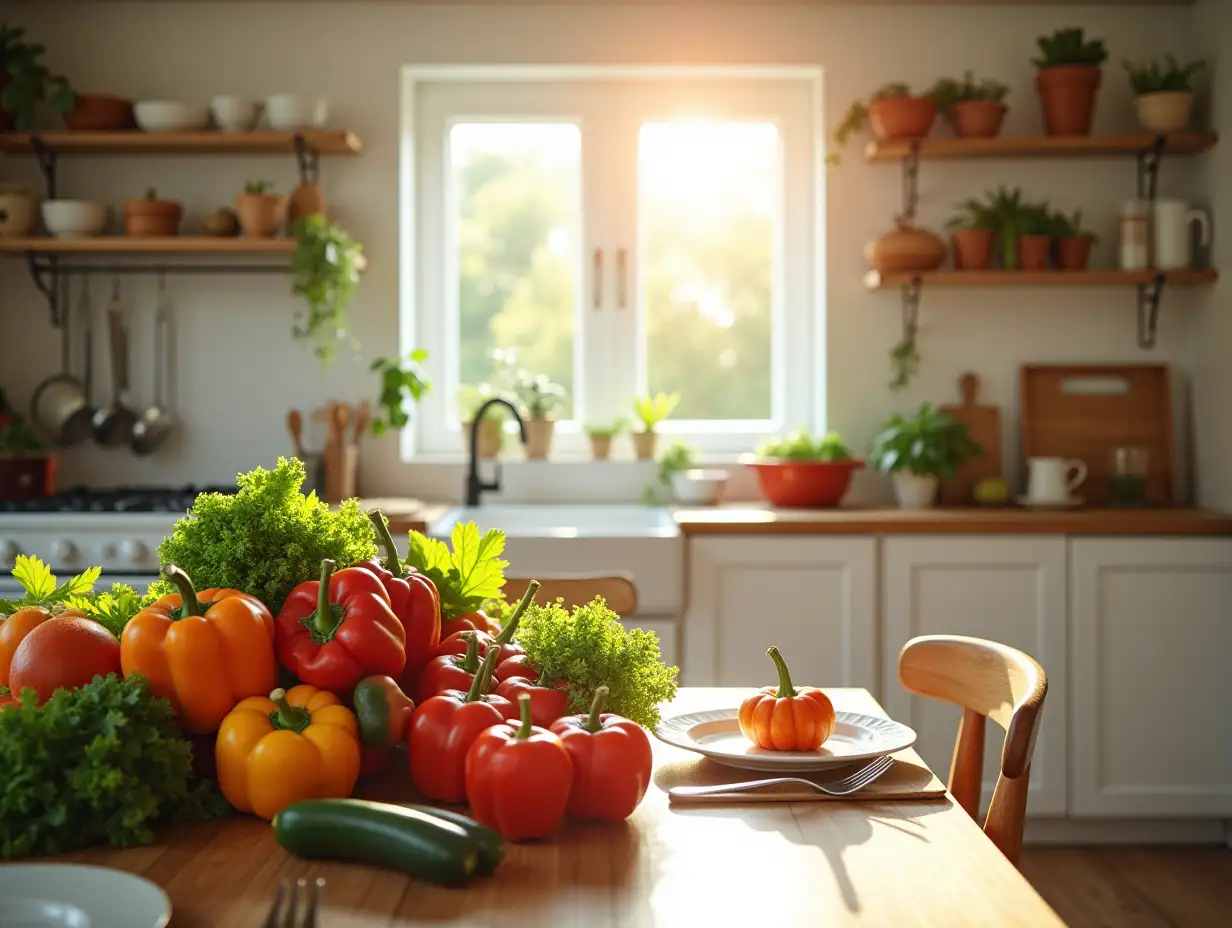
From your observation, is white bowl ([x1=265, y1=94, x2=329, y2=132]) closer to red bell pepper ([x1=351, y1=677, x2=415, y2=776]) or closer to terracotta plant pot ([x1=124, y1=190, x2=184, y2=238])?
terracotta plant pot ([x1=124, y1=190, x2=184, y2=238])

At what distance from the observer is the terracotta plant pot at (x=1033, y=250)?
11.9ft

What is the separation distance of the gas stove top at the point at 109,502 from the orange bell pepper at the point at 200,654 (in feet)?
6.59

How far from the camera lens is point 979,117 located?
3.61 meters

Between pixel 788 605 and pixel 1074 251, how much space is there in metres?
1.36

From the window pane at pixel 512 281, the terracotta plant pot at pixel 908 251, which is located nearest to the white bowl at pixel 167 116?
the window pane at pixel 512 281

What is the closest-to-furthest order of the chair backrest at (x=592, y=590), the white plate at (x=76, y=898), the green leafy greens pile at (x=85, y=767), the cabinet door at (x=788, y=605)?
the white plate at (x=76, y=898)
the green leafy greens pile at (x=85, y=767)
the chair backrest at (x=592, y=590)
the cabinet door at (x=788, y=605)

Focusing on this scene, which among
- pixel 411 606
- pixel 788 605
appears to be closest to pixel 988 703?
pixel 411 606

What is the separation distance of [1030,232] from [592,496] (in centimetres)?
147

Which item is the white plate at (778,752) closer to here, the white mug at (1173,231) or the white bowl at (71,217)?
the white mug at (1173,231)

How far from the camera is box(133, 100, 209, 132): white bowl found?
359 centimetres

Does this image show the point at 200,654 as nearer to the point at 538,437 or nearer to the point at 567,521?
the point at 567,521

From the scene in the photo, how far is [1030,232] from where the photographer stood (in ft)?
12.0

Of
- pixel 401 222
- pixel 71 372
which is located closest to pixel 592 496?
pixel 401 222

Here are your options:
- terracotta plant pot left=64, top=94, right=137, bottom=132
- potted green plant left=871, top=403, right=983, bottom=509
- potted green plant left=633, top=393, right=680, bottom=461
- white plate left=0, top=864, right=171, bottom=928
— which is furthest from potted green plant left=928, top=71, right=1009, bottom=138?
white plate left=0, top=864, right=171, bottom=928
